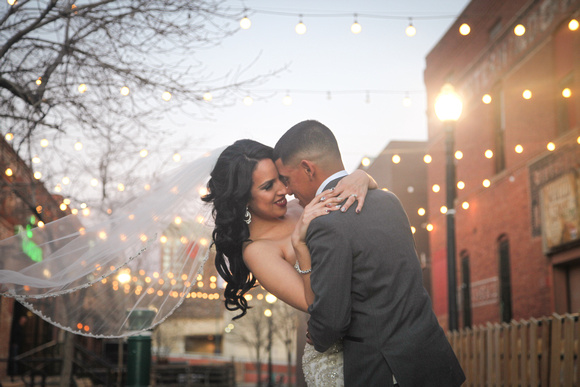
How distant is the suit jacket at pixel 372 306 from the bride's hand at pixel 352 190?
5cm

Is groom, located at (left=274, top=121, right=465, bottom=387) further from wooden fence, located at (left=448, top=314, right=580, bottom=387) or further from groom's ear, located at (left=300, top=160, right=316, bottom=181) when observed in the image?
wooden fence, located at (left=448, top=314, right=580, bottom=387)

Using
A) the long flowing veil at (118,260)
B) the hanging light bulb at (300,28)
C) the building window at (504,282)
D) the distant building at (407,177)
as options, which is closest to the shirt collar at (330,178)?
the long flowing veil at (118,260)

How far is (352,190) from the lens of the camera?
3.30 meters

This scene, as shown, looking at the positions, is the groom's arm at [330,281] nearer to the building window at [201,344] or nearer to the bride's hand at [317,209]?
the bride's hand at [317,209]

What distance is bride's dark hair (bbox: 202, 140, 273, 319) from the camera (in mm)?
4395

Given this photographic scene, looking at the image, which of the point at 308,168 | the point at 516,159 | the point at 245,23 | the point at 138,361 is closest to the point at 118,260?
the point at 138,361

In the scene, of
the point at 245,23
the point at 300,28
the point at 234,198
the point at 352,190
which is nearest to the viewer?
the point at 352,190

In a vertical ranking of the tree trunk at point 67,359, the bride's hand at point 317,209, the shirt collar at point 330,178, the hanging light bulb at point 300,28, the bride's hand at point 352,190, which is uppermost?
the hanging light bulb at point 300,28

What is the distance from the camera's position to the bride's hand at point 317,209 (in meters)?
3.22

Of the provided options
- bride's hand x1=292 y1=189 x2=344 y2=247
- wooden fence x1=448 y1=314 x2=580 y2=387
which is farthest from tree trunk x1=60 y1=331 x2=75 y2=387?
bride's hand x1=292 y1=189 x2=344 y2=247

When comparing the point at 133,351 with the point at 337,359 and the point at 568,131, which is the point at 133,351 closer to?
the point at 337,359

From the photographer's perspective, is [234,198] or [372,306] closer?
[372,306]

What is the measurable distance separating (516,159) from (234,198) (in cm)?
1365

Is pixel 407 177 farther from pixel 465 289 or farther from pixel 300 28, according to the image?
pixel 300 28
